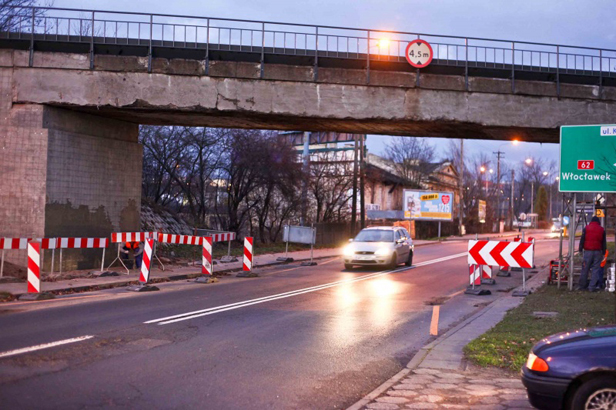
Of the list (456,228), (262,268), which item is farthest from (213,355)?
(456,228)

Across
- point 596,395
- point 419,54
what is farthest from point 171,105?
point 596,395

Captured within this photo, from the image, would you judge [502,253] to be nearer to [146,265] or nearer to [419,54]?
[419,54]

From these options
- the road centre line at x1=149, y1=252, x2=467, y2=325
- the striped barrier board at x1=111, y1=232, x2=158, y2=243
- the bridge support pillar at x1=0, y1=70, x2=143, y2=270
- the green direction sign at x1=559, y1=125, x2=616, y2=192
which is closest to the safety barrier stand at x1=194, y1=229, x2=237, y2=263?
the striped barrier board at x1=111, y1=232, x2=158, y2=243

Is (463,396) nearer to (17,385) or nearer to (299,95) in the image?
(17,385)

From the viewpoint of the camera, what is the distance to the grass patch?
7695mm

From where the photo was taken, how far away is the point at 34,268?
1299 cm

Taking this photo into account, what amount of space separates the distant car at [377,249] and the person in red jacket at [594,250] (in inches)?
305

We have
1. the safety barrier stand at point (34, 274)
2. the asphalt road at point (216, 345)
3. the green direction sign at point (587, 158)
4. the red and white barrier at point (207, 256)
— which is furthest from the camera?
the red and white barrier at point (207, 256)

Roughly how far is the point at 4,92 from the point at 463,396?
15.5 metres

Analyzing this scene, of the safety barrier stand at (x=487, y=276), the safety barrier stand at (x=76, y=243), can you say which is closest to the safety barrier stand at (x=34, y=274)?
the safety barrier stand at (x=76, y=243)

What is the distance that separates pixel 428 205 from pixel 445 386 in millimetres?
49939

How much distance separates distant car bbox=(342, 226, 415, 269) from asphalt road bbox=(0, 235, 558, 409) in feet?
19.4

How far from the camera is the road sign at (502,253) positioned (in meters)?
14.7

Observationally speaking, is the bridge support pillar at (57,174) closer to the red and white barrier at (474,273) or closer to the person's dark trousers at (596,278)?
the red and white barrier at (474,273)
